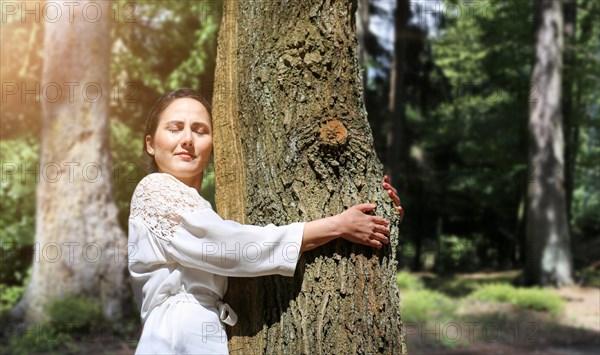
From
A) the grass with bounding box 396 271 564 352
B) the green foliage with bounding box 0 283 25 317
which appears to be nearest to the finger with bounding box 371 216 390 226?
the grass with bounding box 396 271 564 352

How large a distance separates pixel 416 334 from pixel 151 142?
29.6ft

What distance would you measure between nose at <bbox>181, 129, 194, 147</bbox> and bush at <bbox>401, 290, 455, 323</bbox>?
1004 cm

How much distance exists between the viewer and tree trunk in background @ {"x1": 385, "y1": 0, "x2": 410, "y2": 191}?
793 inches

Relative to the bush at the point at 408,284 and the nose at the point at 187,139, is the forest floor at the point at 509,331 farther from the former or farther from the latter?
the nose at the point at 187,139

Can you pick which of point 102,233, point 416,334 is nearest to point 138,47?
point 102,233

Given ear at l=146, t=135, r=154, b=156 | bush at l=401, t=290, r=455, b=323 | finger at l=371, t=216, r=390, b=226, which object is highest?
ear at l=146, t=135, r=154, b=156

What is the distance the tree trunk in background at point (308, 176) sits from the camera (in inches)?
122

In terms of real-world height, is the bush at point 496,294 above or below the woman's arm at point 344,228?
below

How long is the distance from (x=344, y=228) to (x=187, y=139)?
94cm

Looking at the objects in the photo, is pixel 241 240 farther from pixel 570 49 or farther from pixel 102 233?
pixel 570 49

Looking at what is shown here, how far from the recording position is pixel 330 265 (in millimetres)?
3133

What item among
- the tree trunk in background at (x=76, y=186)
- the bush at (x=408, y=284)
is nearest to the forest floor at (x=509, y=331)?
the bush at (x=408, y=284)

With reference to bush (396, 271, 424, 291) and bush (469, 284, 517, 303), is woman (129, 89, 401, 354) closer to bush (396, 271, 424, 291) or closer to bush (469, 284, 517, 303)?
bush (469, 284, 517, 303)

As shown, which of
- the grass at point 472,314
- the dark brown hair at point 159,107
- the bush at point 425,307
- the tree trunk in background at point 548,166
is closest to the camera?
the dark brown hair at point 159,107
